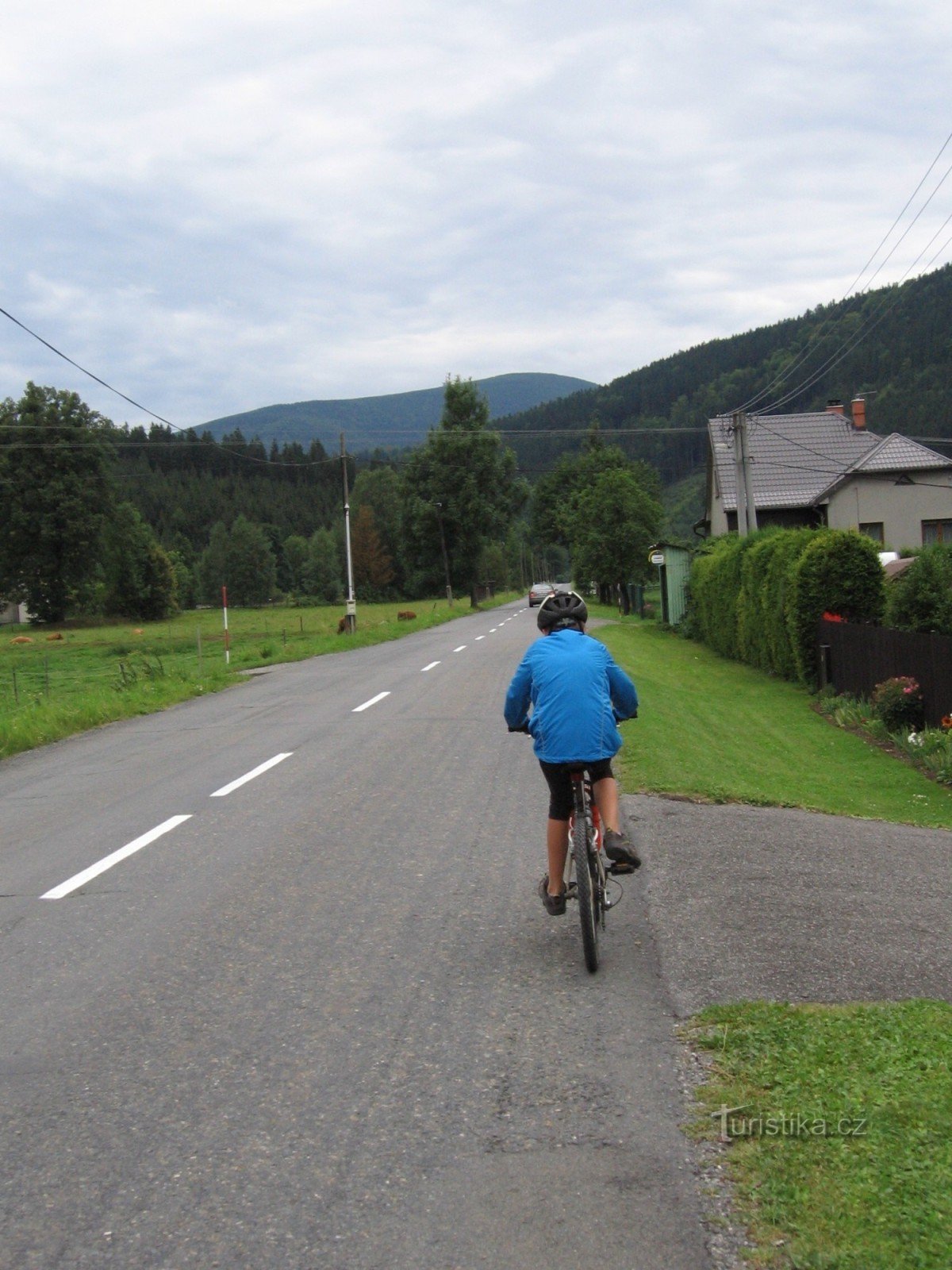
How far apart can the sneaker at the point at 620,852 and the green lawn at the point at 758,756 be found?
4294 mm

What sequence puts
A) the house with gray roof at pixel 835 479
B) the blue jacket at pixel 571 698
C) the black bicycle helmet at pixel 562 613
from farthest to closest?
the house with gray roof at pixel 835 479 → the black bicycle helmet at pixel 562 613 → the blue jacket at pixel 571 698

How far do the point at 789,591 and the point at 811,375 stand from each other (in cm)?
4296

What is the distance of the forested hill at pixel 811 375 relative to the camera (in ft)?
209

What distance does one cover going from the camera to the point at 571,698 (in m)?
5.62

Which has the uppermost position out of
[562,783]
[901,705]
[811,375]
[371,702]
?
[811,375]

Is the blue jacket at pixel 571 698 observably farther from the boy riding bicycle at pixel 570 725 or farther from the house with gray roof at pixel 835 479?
the house with gray roof at pixel 835 479

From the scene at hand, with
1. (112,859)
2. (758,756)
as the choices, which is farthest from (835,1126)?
(758,756)

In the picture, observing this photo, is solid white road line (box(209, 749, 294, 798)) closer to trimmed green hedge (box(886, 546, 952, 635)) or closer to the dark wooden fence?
the dark wooden fence

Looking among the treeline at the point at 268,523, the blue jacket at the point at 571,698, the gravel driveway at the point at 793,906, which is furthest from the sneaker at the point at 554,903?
the treeline at the point at 268,523

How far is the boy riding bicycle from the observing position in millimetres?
5543

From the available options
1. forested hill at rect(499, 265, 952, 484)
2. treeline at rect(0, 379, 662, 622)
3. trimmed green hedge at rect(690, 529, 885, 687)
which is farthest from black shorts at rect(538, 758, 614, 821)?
treeline at rect(0, 379, 662, 622)

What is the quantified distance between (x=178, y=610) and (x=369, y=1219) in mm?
99573

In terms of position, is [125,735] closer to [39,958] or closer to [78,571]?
[39,958]

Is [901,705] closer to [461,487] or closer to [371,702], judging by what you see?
[371,702]
